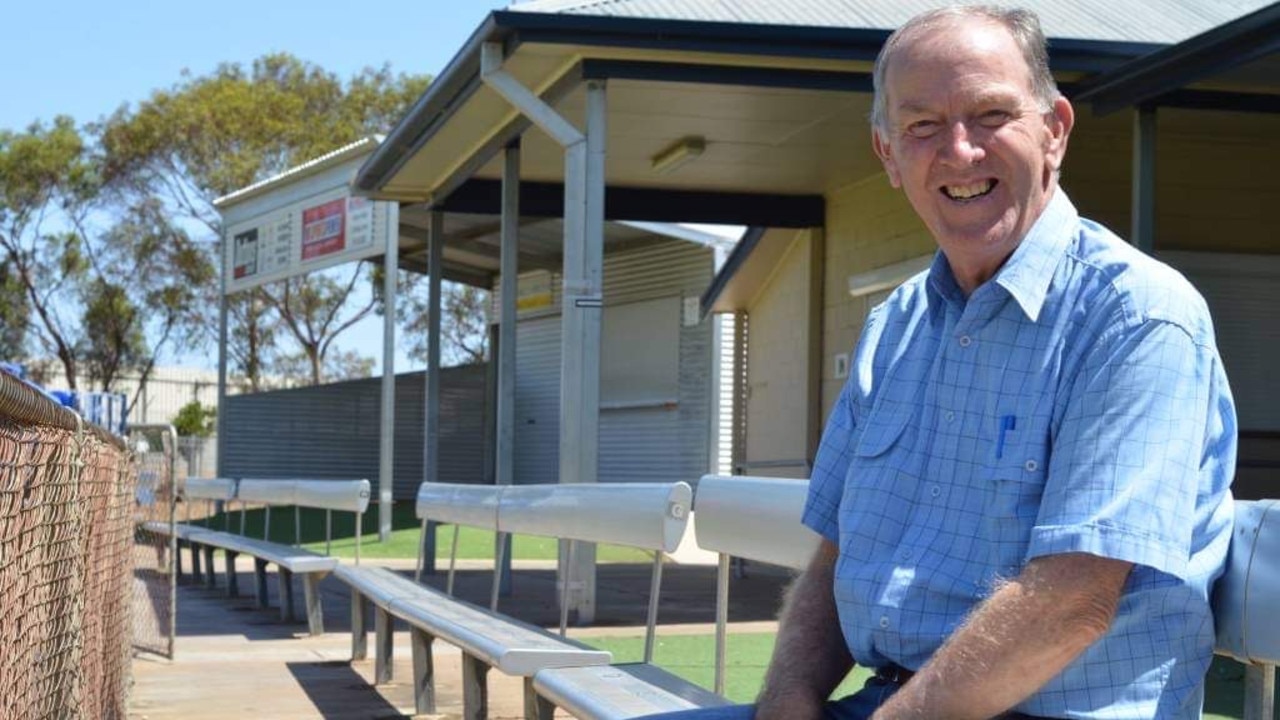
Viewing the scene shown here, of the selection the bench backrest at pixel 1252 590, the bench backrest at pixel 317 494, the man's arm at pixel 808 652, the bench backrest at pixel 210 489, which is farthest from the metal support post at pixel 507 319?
the bench backrest at pixel 1252 590

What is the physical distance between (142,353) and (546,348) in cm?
2353

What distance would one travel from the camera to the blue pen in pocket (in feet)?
9.11

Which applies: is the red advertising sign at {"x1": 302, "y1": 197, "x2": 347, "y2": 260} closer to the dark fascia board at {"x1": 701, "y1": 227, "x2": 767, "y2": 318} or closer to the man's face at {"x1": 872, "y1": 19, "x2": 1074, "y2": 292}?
the dark fascia board at {"x1": 701, "y1": 227, "x2": 767, "y2": 318}

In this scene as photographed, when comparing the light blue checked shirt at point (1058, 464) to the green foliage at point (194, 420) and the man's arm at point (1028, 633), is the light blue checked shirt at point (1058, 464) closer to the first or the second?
the man's arm at point (1028, 633)

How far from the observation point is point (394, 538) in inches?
832

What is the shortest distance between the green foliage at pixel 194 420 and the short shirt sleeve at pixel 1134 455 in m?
46.1

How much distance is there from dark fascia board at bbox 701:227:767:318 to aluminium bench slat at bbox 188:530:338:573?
6602 millimetres

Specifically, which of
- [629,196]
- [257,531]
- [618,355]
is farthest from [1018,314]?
[618,355]

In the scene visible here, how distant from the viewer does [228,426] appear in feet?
93.2

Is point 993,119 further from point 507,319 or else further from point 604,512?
point 507,319

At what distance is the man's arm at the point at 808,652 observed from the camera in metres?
3.06

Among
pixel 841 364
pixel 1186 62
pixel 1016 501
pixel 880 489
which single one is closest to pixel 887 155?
pixel 880 489

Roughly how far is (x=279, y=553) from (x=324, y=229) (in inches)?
422

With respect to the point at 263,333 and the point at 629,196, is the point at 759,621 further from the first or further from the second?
the point at 263,333
